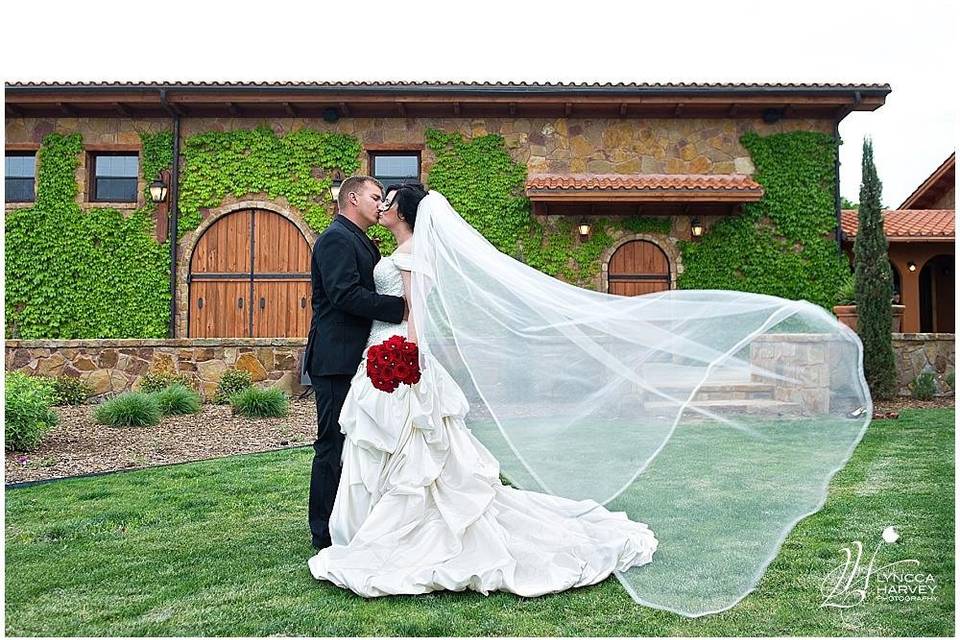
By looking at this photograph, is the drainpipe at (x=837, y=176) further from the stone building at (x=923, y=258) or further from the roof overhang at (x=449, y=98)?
the stone building at (x=923, y=258)

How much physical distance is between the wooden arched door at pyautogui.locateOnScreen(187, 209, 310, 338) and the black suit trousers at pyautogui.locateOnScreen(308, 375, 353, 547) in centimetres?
975

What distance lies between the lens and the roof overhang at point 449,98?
13336 millimetres

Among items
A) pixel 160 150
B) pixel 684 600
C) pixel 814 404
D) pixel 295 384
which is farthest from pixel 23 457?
pixel 160 150

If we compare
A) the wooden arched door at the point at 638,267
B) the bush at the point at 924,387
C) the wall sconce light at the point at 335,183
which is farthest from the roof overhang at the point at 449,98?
the bush at the point at 924,387

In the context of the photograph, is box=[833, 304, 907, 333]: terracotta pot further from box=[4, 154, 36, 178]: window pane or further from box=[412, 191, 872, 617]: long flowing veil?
box=[4, 154, 36, 178]: window pane

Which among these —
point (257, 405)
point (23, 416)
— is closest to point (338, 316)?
point (23, 416)

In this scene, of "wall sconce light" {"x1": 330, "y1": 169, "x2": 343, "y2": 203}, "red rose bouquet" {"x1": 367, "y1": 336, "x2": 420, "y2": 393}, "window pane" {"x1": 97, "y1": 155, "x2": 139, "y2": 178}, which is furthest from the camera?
"window pane" {"x1": 97, "y1": 155, "x2": 139, "y2": 178}

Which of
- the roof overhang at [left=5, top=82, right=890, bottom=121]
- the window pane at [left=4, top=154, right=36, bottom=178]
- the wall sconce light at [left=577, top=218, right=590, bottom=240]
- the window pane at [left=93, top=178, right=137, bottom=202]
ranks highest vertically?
the roof overhang at [left=5, top=82, right=890, bottom=121]

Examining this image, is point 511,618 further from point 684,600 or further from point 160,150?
point 160,150

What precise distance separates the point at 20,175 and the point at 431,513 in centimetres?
1397

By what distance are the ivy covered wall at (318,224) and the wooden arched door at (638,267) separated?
0.26 metres

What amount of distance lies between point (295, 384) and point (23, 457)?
15.8 feet

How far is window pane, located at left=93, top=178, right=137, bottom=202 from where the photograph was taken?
14.3 m

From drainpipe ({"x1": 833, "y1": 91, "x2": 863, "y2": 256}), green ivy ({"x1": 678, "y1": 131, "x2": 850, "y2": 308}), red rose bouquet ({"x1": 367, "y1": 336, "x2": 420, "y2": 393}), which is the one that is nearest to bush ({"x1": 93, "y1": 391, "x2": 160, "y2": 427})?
red rose bouquet ({"x1": 367, "y1": 336, "x2": 420, "y2": 393})
